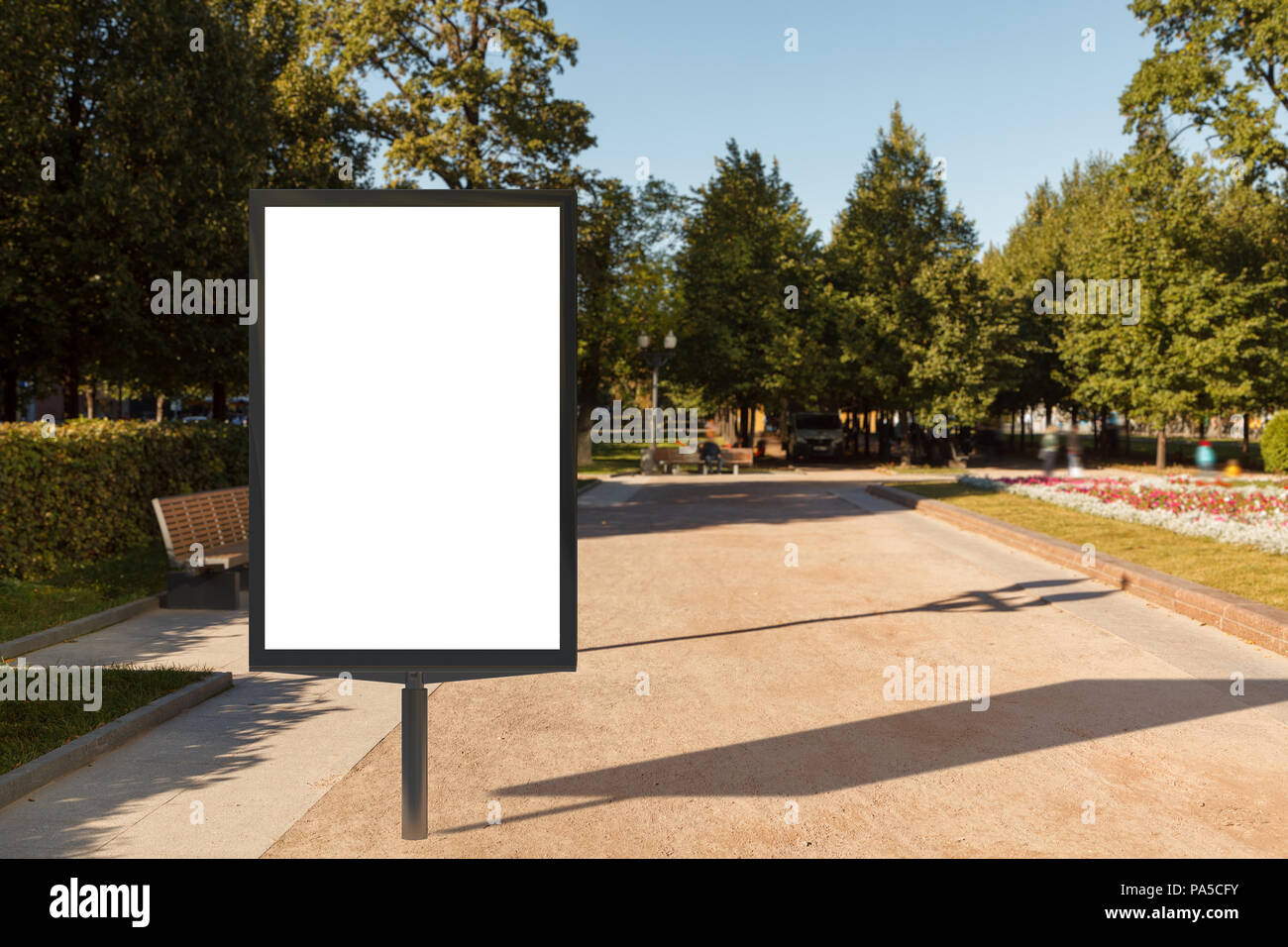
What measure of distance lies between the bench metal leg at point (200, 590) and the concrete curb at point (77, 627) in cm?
20

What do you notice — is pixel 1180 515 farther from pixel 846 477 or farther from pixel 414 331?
pixel 846 477

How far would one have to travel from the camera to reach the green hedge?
959 cm

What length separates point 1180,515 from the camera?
14.2 m

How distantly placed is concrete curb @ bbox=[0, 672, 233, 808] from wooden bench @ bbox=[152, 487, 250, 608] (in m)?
3.02

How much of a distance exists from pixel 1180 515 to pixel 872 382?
74.7ft

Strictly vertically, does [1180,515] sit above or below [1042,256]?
below

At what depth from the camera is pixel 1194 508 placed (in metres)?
15.0

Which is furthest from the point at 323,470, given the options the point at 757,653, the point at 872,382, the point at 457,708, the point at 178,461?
the point at 872,382

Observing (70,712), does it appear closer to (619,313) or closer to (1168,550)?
(1168,550)

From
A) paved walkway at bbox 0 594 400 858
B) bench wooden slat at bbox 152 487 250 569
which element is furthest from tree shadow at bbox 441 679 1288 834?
bench wooden slat at bbox 152 487 250 569

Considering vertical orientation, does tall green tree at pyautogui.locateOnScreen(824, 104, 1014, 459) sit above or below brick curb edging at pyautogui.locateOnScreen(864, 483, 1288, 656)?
above

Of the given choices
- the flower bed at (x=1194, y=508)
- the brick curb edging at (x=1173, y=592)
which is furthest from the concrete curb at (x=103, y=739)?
the flower bed at (x=1194, y=508)

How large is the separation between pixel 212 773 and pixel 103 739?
2.76 feet

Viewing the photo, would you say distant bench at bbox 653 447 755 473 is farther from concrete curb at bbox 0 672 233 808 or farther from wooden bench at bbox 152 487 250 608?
concrete curb at bbox 0 672 233 808
